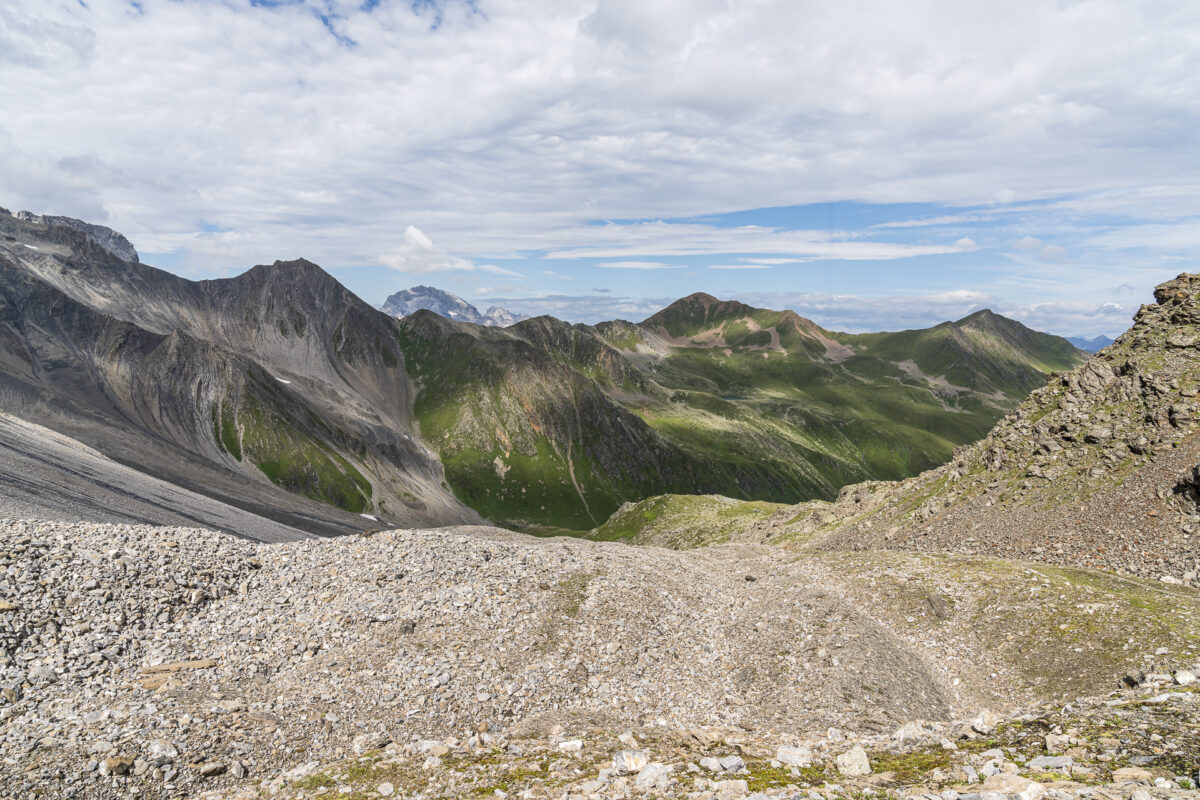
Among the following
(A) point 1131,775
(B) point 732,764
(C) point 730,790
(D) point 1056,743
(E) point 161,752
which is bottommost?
(E) point 161,752

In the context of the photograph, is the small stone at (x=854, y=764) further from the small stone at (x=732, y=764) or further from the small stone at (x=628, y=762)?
the small stone at (x=628, y=762)

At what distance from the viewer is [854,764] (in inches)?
606

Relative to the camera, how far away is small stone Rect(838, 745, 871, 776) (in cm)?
1507

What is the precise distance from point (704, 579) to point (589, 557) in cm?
908

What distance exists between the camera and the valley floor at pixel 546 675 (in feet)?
52.3

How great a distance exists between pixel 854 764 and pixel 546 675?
14427 mm

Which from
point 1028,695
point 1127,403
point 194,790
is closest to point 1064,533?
point 1127,403

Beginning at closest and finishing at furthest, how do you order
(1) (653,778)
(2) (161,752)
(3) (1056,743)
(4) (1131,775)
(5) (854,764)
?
(4) (1131,775) → (3) (1056,743) → (1) (653,778) → (5) (854,764) → (2) (161,752)

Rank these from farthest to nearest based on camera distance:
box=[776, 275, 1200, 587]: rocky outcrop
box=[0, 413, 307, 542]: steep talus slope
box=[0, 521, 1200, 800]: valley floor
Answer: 1. box=[0, 413, 307, 542]: steep talus slope
2. box=[776, 275, 1200, 587]: rocky outcrop
3. box=[0, 521, 1200, 800]: valley floor

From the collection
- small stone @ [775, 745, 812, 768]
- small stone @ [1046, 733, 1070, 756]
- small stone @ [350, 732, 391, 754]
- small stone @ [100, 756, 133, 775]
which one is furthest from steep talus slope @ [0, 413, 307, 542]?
small stone @ [1046, 733, 1070, 756]

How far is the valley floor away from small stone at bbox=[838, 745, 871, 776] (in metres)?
0.07

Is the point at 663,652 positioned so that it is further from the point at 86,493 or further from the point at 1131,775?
the point at 86,493

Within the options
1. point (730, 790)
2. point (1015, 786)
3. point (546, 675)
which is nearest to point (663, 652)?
point (546, 675)

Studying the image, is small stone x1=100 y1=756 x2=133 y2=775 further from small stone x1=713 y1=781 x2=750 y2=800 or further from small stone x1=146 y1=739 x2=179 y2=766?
small stone x1=713 y1=781 x2=750 y2=800
